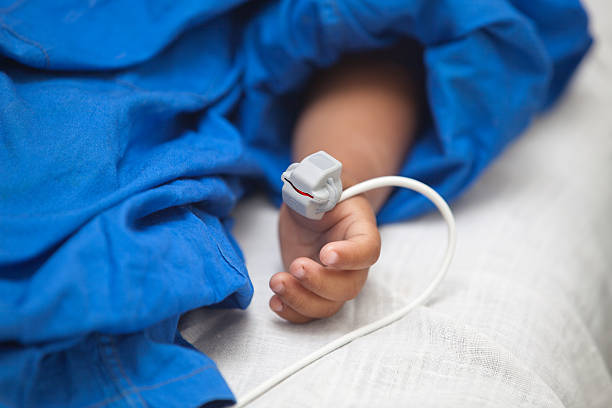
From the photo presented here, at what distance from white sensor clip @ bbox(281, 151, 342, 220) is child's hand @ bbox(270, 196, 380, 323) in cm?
3

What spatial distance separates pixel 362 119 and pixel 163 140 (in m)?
0.23

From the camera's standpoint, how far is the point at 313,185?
16.9 inches

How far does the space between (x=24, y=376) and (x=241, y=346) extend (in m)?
0.17

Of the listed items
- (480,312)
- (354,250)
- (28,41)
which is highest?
(28,41)

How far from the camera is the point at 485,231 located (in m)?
0.61

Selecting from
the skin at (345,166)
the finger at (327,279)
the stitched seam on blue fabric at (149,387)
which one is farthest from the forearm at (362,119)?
the stitched seam on blue fabric at (149,387)

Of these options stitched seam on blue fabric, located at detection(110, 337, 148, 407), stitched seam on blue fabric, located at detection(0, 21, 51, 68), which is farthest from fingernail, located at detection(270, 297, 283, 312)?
stitched seam on blue fabric, located at detection(0, 21, 51, 68)

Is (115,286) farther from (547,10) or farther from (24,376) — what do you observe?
(547,10)

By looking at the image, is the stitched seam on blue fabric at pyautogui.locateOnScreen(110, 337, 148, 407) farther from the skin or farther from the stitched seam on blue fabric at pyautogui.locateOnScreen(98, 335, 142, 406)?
the skin

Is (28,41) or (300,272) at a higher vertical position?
(28,41)

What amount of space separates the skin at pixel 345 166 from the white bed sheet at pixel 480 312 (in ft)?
0.14

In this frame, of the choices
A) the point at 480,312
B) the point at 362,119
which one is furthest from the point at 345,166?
the point at 480,312

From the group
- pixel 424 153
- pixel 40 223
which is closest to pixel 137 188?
pixel 40 223

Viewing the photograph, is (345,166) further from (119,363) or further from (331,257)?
(119,363)
